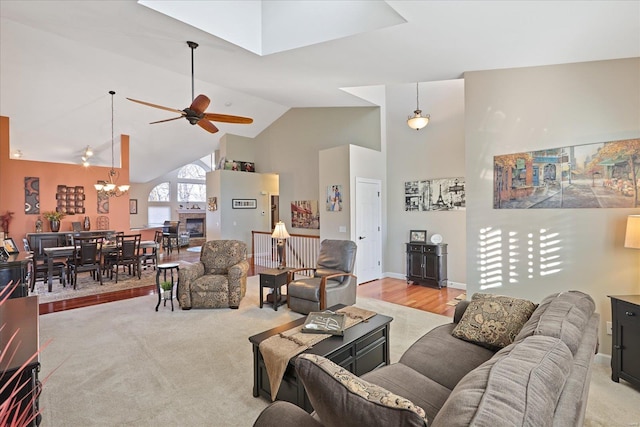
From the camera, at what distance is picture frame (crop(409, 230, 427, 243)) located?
20.0ft

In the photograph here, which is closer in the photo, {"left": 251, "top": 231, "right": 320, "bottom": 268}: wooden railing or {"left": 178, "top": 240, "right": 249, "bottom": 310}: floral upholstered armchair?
{"left": 178, "top": 240, "right": 249, "bottom": 310}: floral upholstered armchair

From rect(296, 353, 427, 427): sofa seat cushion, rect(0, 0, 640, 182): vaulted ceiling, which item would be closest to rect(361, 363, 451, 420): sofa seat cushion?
rect(296, 353, 427, 427): sofa seat cushion

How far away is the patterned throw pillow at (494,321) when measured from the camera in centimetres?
218

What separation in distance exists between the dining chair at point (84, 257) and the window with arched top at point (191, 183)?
825cm

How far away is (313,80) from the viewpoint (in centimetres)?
480

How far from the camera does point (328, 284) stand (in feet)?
14.2

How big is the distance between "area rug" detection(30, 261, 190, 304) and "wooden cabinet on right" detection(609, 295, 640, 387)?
273 inches

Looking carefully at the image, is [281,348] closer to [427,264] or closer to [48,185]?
[427,264]

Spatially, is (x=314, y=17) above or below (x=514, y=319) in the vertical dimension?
above

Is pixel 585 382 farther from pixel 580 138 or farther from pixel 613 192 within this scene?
pixel 580 138

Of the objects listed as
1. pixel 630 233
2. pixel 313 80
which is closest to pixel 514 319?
pixel 630 233

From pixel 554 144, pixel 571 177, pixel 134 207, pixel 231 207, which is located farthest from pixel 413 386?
pixel 134 207

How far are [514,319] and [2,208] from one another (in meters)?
10.1

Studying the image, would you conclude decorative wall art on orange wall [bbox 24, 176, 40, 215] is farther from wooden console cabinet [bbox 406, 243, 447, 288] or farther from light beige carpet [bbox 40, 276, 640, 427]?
wooden console cabinet [bbox 406, 243, 447, 288]
